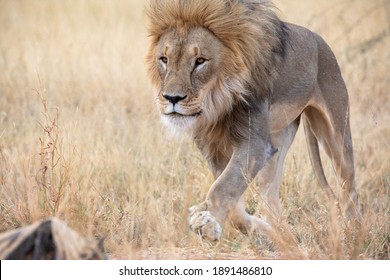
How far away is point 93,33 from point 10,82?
201 cm

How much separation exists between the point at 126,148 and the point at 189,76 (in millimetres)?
2186

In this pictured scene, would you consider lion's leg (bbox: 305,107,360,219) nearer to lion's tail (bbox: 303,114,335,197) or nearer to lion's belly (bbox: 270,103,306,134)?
lion's tail (bbox: 303,114,335,197)

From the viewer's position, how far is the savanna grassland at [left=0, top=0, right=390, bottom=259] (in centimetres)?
476

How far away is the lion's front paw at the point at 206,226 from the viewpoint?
13.8 ft

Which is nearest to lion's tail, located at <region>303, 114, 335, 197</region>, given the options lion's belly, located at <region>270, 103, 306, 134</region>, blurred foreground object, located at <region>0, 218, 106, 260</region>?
lion's belly, located at <region>270, 103, 306, 134</region>

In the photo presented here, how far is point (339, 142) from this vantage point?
5.81 m

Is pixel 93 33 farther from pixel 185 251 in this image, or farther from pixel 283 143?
pixel 185 251

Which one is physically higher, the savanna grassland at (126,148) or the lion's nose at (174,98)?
the lion's nose at (174,98)

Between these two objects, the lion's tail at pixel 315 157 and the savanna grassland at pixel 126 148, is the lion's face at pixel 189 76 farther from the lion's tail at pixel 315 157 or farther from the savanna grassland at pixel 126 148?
the lion's tail at pixel 315 157

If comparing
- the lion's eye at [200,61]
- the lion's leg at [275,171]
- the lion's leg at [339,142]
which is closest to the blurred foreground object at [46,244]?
the lion's eye at [200,61]

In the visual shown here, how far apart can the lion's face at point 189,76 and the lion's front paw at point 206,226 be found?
2.18 ft

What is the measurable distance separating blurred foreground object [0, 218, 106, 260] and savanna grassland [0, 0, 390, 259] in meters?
0.93

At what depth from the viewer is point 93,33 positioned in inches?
406
